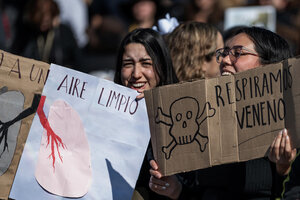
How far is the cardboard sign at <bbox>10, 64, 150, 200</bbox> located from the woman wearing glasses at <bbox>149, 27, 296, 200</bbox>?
0.21 m

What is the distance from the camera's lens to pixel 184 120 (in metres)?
2.80

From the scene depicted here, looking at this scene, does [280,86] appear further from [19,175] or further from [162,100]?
[19,175]

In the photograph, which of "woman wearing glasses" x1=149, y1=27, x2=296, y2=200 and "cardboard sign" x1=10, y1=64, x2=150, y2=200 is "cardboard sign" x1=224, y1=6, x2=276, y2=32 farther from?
"cardboard sign" x1=10, y1=64, x2=150, y2=200

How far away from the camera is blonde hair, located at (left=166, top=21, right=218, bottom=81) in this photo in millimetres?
3975

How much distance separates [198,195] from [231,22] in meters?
3.40

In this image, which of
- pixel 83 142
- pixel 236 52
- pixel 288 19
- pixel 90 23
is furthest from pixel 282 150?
pixel 90 23

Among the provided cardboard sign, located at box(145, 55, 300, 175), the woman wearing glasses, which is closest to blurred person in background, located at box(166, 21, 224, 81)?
the woman wearing glasses

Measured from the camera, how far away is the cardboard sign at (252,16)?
6.29 m

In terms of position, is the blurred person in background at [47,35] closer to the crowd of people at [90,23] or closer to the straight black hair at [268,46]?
the crowd of people at [90,23]

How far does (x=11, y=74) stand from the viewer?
10.1ft

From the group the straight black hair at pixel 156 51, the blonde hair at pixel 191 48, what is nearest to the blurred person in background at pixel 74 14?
the blonde hair at pixel 191 48

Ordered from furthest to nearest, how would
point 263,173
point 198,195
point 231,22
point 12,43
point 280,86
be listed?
point 12,43 < point 231,22 < point 198,195 < point 263,173 < point 280,86

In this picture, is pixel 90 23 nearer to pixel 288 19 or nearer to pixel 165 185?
pixel 288 19

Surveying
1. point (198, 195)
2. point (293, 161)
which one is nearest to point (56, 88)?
point (198, 195)
